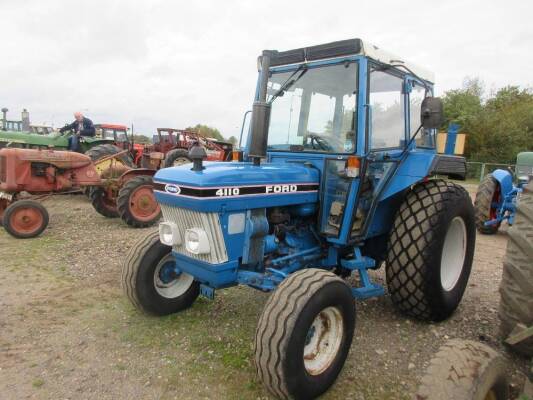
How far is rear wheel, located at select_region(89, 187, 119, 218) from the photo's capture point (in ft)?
23.9

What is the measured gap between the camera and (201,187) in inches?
99.5

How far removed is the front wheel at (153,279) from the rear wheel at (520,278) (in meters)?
2.43

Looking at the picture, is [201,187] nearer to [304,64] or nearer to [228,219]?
[228,219]

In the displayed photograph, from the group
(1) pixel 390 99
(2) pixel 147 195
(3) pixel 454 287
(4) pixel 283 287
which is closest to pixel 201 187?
(4) pixel 283 287

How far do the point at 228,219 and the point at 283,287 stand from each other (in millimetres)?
604

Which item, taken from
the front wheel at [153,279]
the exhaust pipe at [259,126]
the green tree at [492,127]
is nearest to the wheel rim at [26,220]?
the front wheel at [153,279]

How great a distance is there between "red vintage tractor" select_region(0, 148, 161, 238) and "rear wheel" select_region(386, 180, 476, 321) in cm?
460

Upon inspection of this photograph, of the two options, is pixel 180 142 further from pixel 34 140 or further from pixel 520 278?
pixel 520 278

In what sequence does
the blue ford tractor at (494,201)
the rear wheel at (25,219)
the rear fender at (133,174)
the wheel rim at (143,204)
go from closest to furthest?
1. the rear wheel at (25,219)
2. the wheel rim at (143,204)
3. the blue ford tractor at (494,201)
4. the rear fender at (133,174)

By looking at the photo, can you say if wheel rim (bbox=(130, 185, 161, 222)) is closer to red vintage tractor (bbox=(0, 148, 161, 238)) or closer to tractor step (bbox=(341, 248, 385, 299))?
red vintage tractor (bbox=(0, 148, 161, 238))

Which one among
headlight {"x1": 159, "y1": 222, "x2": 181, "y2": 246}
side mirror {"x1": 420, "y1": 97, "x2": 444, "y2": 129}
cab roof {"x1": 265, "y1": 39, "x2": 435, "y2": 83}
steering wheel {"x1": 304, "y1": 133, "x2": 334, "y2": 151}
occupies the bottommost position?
headlight {"x1": 159, "y1": 222, "x2": 181, "y2": 246}

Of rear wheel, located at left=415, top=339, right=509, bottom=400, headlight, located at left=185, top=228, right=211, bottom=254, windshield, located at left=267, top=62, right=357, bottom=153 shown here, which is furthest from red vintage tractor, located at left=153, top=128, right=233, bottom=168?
A: rear wheel, located at left=415, top=339, right=509, bottom=400

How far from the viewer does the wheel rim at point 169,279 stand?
11.0 feet

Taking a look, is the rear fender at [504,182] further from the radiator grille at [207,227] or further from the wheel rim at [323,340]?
the radiator grille at [207,227]
